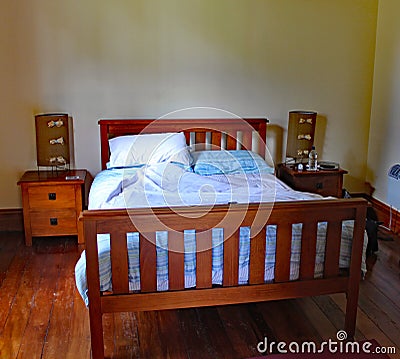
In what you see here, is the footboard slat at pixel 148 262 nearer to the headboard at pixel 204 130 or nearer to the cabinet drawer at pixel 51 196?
the cabinet drawer at pixel 51 196

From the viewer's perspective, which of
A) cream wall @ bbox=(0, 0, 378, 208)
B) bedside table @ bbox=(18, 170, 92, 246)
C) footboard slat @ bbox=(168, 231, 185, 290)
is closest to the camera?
footboard slat @ bbox=(168, 231, 185, 290)

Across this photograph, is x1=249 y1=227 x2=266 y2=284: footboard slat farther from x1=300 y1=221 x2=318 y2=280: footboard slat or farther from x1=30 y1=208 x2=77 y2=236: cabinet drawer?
x1=30 y1=208 x2=77 y2=236: cabinet drawer

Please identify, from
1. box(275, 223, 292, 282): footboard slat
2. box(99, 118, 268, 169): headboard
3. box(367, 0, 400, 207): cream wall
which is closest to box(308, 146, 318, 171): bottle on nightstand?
box(99, 118, 268, 169): headboard


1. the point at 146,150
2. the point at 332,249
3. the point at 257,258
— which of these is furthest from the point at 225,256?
the point at 146,150

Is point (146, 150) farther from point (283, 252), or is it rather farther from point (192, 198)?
point (283, 252)

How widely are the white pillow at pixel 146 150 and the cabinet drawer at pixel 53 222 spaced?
0.54 m

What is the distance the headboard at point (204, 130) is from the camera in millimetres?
3965

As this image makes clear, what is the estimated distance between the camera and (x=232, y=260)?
7.29 ft

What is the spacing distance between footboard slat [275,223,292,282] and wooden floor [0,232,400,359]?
379 mm

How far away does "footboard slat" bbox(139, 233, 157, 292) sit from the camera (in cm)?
212

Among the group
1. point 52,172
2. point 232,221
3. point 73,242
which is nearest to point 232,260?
point 232,221

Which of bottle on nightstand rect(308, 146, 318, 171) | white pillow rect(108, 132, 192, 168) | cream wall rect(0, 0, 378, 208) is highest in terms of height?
cream wall rect(0, 0, 378, 208)

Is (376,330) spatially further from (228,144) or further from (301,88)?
(301,88)

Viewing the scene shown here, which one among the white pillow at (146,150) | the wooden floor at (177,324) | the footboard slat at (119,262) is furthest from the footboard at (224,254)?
the white pillow at (146,150)
